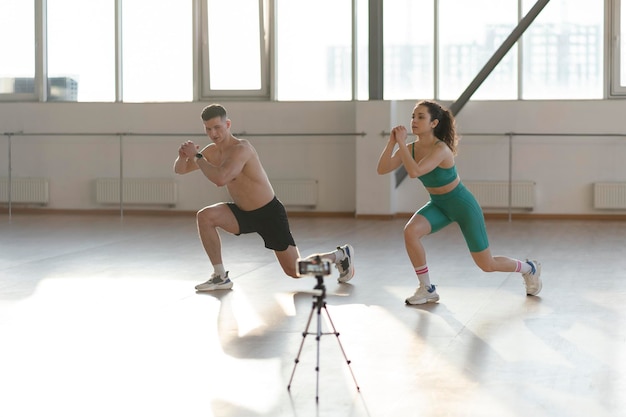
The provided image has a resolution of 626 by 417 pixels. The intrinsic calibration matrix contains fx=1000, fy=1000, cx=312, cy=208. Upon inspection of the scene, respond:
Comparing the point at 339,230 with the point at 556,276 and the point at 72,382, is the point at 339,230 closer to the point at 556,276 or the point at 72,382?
the point at 556,276

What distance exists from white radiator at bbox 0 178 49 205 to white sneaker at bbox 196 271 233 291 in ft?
24.2

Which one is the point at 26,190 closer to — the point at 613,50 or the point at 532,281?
the point at 613,50

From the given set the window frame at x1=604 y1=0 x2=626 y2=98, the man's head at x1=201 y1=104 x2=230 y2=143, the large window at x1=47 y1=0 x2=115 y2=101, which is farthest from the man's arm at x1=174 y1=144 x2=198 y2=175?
the large window at x1=47 y1=0 x2=115 y2=101

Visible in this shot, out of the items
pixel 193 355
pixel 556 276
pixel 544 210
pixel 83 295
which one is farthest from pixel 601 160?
pixel 193 355

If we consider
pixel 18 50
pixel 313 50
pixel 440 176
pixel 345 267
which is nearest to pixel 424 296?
pixel 440 176

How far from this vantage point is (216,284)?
5.85 meters

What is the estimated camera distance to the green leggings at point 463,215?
5.33 metres

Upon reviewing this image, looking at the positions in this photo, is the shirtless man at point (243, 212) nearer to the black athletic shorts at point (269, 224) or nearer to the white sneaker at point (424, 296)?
the black athletic shorts at point (269, 224)

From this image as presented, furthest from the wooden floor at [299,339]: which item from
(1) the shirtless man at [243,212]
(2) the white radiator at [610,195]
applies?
(2) the white radiator at [610,195]

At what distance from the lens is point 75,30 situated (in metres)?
12.9

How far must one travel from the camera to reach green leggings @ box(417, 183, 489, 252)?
533 centimetres

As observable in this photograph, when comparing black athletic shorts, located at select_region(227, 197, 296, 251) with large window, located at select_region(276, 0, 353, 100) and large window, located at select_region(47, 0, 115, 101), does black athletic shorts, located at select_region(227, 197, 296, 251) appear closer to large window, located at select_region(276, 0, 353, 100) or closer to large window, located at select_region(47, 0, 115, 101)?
large window, located at select_region(276, 0, 353, 100)

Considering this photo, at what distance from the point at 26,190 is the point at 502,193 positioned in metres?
5.94

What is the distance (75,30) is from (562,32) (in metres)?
6.10
